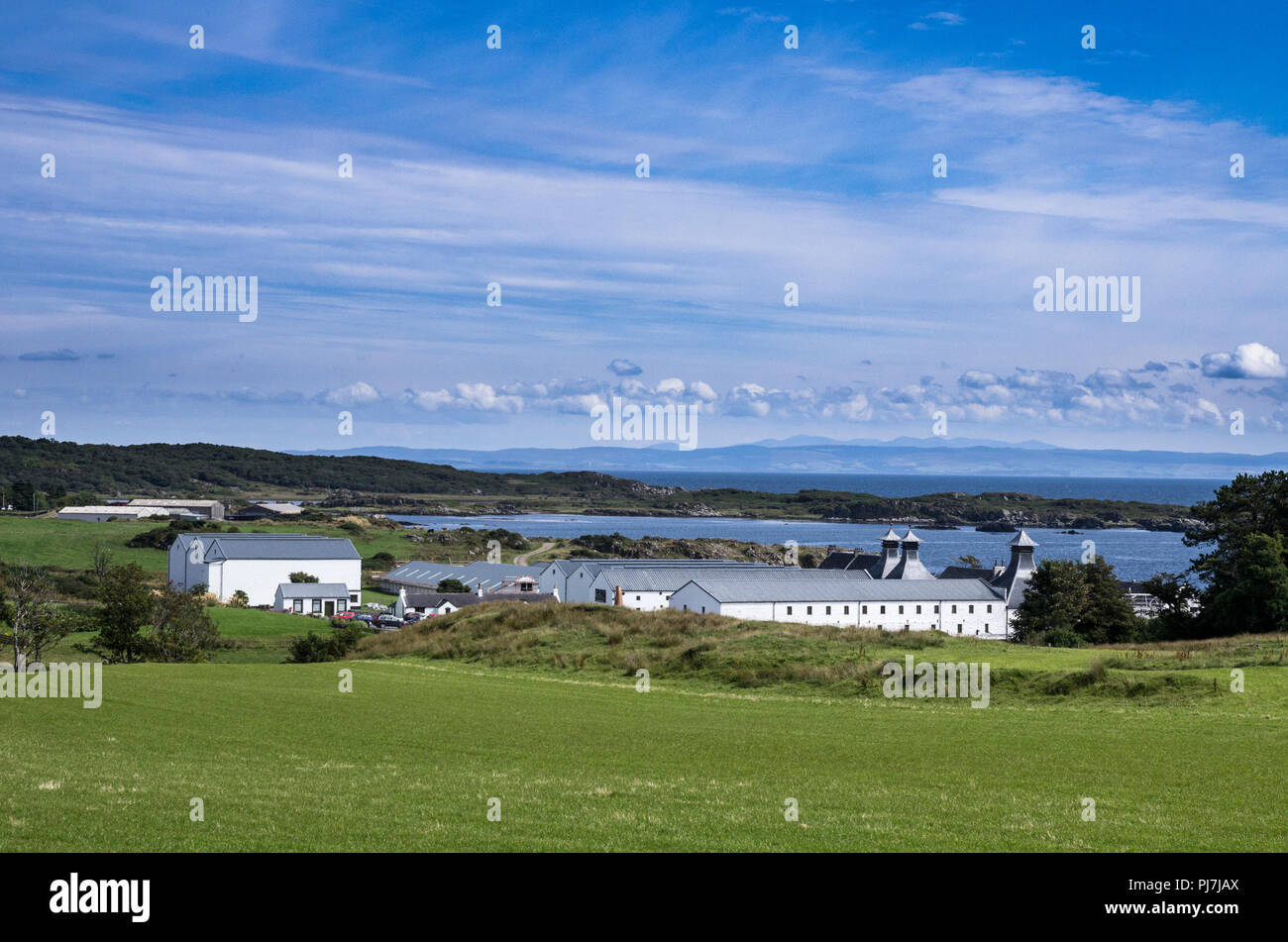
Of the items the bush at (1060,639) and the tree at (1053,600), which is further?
the tree at (1053,600)

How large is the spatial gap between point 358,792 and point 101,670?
27.0 metres

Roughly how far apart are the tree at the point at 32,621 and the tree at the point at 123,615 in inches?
67.0

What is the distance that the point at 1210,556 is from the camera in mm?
67250

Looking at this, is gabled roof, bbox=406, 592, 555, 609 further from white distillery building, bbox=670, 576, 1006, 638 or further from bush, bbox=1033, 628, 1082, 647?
bush, bbox=1033, 628, 1082, 647

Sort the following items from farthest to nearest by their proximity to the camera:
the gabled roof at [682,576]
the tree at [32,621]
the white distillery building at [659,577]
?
the gabled roof at [682,576]
the white distillery building at [659,577]
the tree at [32,621]

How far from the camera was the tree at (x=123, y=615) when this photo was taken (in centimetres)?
5109

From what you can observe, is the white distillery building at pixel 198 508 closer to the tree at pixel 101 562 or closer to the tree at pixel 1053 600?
the tree at pixel 101 562

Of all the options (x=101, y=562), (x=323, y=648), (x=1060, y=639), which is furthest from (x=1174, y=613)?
(x=101, y=562)

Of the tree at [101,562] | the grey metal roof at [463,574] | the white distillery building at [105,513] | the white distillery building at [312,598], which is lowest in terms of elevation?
the white distillery building at [312,598]

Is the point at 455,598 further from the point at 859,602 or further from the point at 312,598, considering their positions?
the point at 859,602

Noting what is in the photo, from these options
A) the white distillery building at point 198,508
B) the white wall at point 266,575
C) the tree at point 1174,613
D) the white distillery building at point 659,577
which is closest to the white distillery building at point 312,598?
the white wall at point 266,575

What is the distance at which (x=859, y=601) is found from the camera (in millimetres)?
84375

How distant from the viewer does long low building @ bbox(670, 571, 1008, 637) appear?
80562mm
